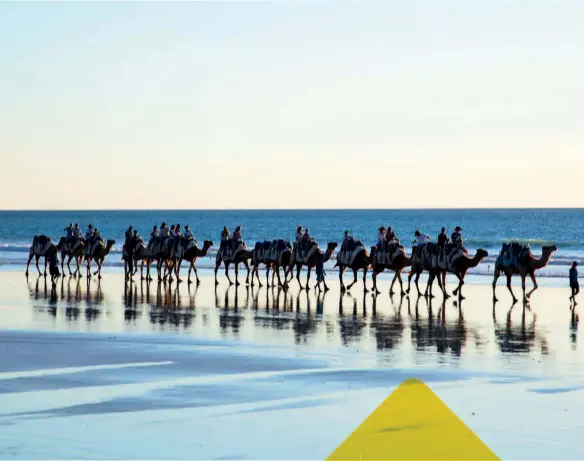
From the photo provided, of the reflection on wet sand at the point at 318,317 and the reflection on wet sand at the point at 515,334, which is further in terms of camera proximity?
the reflection on wet sand at the point at 318,317

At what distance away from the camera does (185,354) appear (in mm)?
17172

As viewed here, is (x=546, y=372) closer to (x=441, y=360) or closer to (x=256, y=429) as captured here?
(x=441, y=360)

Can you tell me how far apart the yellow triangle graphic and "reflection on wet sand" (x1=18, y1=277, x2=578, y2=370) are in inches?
184

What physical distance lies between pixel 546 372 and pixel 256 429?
560 centimetres

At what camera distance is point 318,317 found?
2381 cm

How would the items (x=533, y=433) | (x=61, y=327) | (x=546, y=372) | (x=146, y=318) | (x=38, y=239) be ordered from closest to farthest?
(x=533, y=433) → (x=546, y=372) → (x=61, y=327) → (x=146, y=318) → (x=38, y=239)

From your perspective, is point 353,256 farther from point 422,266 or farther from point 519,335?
point 519,335

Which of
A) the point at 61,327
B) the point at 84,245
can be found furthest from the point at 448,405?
the point at 84,245

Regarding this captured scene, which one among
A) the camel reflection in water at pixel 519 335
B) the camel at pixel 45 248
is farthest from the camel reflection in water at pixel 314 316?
the camel at pixel 45 248

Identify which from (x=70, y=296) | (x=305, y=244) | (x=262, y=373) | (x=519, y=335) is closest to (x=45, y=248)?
(x=70, y=296)

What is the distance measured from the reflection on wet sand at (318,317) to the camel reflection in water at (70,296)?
2 cm

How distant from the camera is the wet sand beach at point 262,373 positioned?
35.8 ft

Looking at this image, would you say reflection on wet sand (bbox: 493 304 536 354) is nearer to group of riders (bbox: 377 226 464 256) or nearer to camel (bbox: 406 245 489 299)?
camel (bbox: 406 245 489 299)

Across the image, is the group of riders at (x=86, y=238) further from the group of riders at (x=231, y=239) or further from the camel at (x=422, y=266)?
the camel at (x=422, y=266)
